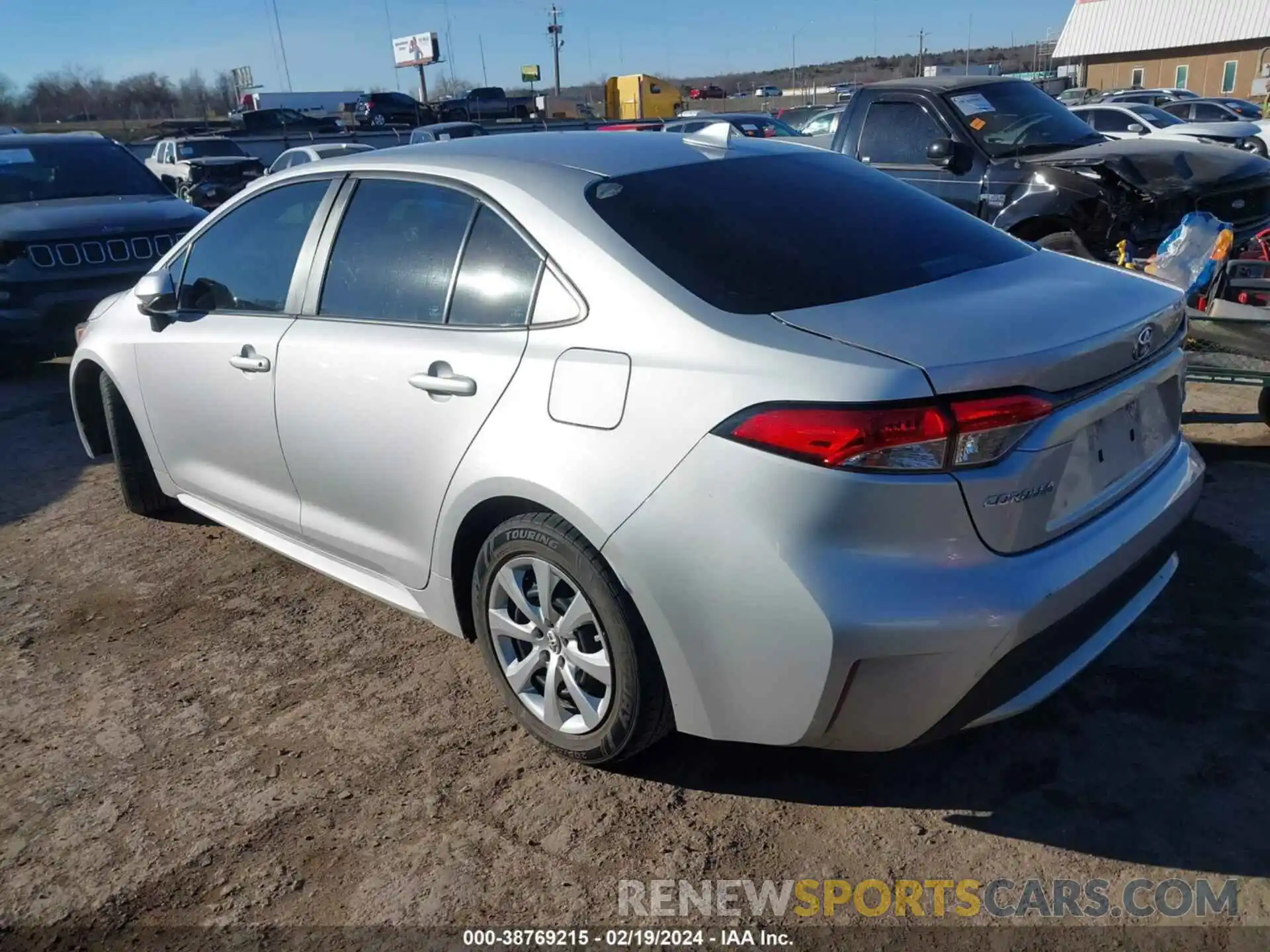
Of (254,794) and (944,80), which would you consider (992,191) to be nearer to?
(944,80)

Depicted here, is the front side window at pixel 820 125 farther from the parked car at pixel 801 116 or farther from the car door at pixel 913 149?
the car door at pixel 913 149

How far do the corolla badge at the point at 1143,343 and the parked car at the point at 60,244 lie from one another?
24.1ft

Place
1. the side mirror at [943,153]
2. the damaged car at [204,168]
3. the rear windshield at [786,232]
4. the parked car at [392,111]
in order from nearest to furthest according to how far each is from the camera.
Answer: the rear windshield at [786,232] → the side mirror at [943,153] → the damaged car at [204,168] → the parked car at [392,111]

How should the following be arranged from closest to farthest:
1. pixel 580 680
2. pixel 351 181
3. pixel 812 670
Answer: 1. pixel 812 670
2. pixel 580 680
3. pixel 351 181

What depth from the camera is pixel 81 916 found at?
98.4 inches

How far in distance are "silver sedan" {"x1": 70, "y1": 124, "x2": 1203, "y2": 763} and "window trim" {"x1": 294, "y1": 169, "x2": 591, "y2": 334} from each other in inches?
0.6

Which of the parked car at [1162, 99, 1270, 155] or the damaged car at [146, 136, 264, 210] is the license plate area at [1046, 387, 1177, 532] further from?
the parked car at [1162, 99, 1270, 155]

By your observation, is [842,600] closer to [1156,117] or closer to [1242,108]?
[1156,117]

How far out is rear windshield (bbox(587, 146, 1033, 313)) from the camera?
8.58 feet

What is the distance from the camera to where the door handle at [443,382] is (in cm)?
283

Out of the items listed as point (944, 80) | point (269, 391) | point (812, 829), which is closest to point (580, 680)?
point (812, 829)

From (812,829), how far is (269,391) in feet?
7.51

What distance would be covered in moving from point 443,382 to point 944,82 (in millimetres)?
6381

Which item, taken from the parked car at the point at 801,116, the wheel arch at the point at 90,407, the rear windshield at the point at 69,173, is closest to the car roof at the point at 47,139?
the rear windshield at the point at 69,173
